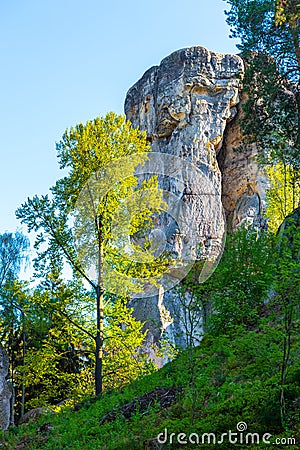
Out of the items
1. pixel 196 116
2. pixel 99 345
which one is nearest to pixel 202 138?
pixel 196 116

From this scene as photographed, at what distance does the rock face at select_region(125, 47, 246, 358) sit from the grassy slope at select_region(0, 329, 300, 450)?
18.6 metres

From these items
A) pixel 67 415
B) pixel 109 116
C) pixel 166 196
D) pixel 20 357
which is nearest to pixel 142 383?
pixel 67 415

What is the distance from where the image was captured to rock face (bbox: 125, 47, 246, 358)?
2669 centimetres

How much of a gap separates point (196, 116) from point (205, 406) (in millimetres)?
23842

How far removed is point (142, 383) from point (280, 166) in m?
10.3

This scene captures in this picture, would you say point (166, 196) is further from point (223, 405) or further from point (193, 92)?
point (223, 405)

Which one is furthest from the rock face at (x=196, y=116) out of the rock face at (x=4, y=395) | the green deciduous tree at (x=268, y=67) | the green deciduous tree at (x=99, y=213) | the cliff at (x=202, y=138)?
the rock face at (x=4, y=395)

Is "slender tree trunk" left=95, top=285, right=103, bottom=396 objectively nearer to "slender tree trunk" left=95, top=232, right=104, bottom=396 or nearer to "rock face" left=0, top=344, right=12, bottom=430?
"slender tree trunk" left=95, top=232, right=104, bottom=396

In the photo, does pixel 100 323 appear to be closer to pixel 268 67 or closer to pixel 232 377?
pixel 232 377

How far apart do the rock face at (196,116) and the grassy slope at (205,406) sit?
1859 centimetres

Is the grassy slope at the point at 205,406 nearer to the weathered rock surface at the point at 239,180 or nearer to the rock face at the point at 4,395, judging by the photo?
the rock face at the point at 4,395

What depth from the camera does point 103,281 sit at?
10797 mm

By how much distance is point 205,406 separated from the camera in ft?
18.2

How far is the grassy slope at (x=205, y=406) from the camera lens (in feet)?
14.4
